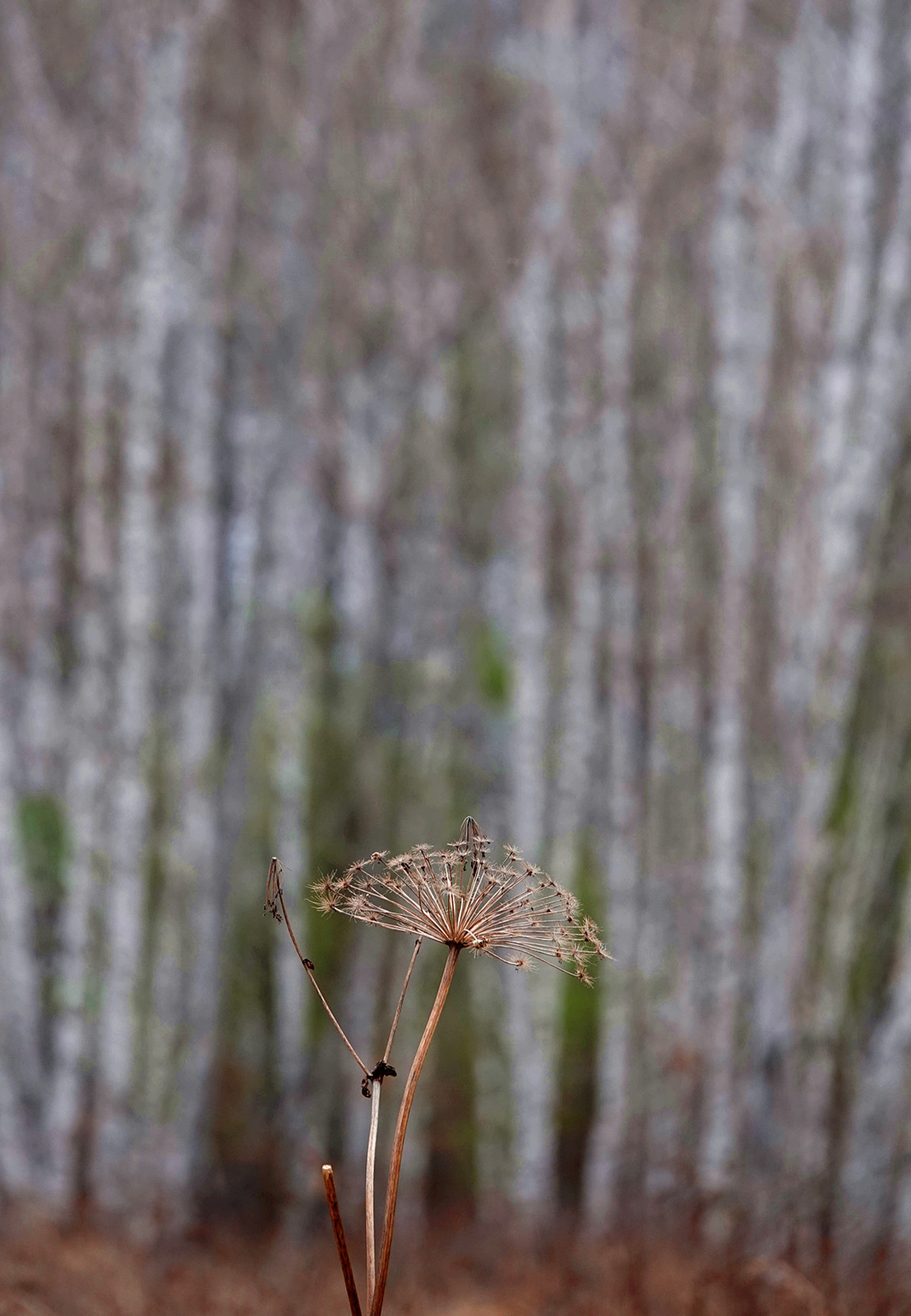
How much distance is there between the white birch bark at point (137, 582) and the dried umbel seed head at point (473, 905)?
4050 millimetres

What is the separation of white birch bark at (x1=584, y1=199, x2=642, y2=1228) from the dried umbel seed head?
4.26 meters

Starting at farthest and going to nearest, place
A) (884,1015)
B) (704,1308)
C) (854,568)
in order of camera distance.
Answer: (854,568) → (884,1015) → (704,1308)

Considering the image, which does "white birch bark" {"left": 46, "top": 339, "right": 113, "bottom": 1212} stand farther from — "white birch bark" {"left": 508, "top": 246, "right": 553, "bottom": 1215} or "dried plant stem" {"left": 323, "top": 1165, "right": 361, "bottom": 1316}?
"dried plant stem" {"left": 323, "top": 1165, "right": 361, "bottom": 1316}

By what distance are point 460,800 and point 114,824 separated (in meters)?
2.25

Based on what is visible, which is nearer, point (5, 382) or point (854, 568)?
point (854, 568)

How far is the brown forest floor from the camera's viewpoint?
2963 millimetres

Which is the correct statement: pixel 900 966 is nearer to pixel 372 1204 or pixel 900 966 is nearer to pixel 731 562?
pixel 731 562

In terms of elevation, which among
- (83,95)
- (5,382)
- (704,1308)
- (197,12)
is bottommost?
(704,1308)

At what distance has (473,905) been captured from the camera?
1223 mm

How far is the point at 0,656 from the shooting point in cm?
551

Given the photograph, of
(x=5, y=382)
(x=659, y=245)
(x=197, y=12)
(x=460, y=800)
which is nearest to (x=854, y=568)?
(x=659, y=245)

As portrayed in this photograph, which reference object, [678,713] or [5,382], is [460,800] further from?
[5,382]

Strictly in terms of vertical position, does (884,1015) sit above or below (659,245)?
below

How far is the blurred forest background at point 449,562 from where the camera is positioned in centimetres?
478
